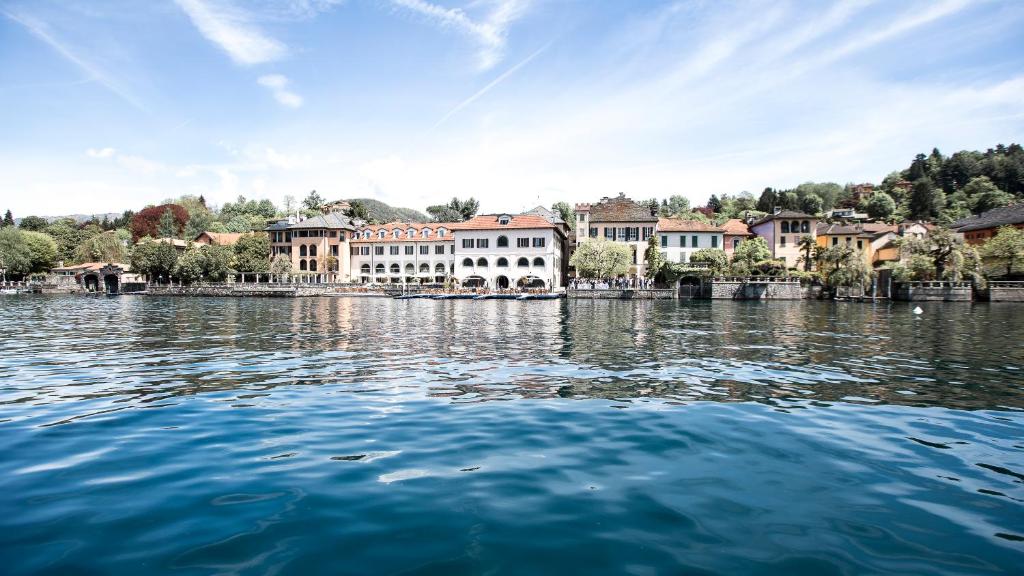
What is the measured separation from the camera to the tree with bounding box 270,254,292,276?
87688mm

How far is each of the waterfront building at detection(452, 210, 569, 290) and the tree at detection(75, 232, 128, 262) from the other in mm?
71405

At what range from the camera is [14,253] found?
97.8m

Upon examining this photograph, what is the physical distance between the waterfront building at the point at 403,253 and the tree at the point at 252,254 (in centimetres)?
1302

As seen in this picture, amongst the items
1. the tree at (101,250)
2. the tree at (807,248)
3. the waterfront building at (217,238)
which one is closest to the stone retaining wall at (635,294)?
the tree at (807,248)

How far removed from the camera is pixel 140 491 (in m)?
5.98

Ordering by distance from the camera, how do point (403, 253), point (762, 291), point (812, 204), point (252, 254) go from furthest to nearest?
point (812, 204) → point (252, 254) → point (403, 253) → point (762, 291)

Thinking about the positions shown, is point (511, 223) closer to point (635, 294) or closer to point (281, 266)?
point (635, 294)

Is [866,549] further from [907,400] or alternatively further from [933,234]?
[933,234]

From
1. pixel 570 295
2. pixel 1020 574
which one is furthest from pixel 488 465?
pixel 570 295

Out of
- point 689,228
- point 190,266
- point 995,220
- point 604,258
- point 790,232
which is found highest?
point 995,220

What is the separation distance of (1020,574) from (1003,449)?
4483 mm

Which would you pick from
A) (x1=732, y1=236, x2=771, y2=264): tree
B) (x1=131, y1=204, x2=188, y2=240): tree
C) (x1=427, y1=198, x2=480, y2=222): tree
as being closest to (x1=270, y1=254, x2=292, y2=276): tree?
(x1=427, y1=198, x2=480, y2=222): tree

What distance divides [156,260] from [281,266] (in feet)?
66.9

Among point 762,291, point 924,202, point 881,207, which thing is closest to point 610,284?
point 762,291
